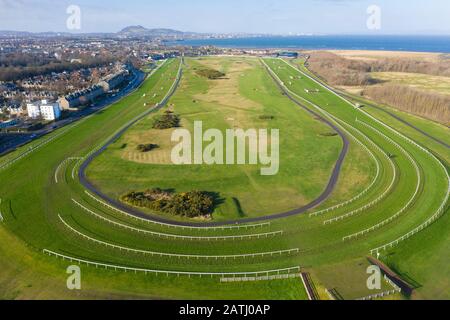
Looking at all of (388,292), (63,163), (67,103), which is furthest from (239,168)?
(67,103)

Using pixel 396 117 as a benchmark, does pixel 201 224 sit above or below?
below

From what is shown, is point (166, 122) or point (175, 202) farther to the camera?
point (166, 122)

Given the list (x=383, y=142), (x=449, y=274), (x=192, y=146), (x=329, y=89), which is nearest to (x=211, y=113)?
(x=192, y=146)

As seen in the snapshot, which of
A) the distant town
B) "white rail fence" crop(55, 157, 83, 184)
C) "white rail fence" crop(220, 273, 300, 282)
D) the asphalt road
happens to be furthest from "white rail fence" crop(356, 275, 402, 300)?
the distant town

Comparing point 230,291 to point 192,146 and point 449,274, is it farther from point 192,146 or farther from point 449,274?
point 192,146

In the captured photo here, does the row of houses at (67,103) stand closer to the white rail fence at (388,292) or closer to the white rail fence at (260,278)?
the white rail fence at (260,278)

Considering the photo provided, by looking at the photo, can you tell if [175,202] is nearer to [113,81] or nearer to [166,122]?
[166,122]
